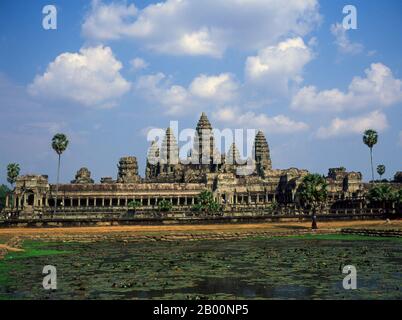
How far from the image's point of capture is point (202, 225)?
6944 centimetres

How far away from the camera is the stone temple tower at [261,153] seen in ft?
553

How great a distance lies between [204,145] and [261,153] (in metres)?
22.5

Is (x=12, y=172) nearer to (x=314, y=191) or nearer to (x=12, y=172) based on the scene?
(x=12, y=172)

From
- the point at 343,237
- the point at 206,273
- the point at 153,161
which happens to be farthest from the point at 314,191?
the point at 153,161

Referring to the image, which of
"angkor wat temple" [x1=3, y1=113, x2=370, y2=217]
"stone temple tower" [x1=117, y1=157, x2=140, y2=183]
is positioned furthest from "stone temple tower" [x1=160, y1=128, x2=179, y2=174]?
"stone temple tower" [x1=117, y1=157, x2=140, y2=183]

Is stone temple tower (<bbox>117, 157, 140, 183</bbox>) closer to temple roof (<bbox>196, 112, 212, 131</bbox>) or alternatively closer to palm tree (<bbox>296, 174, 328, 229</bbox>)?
temple roof (<bbox>196, 112, 212, 131</bbox>)

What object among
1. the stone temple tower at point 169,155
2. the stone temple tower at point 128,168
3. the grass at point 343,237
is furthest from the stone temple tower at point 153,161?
the grass at point 343,237

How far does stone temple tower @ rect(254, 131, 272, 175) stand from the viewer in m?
168

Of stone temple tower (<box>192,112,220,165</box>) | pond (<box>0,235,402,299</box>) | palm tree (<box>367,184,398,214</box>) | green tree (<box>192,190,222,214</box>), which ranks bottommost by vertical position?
pond (<box>0,235,402,299</box>)

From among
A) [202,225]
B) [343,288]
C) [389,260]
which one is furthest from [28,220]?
[343,288]

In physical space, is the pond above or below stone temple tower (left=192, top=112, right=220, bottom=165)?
below

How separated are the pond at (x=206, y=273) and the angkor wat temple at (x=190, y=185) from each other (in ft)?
211
